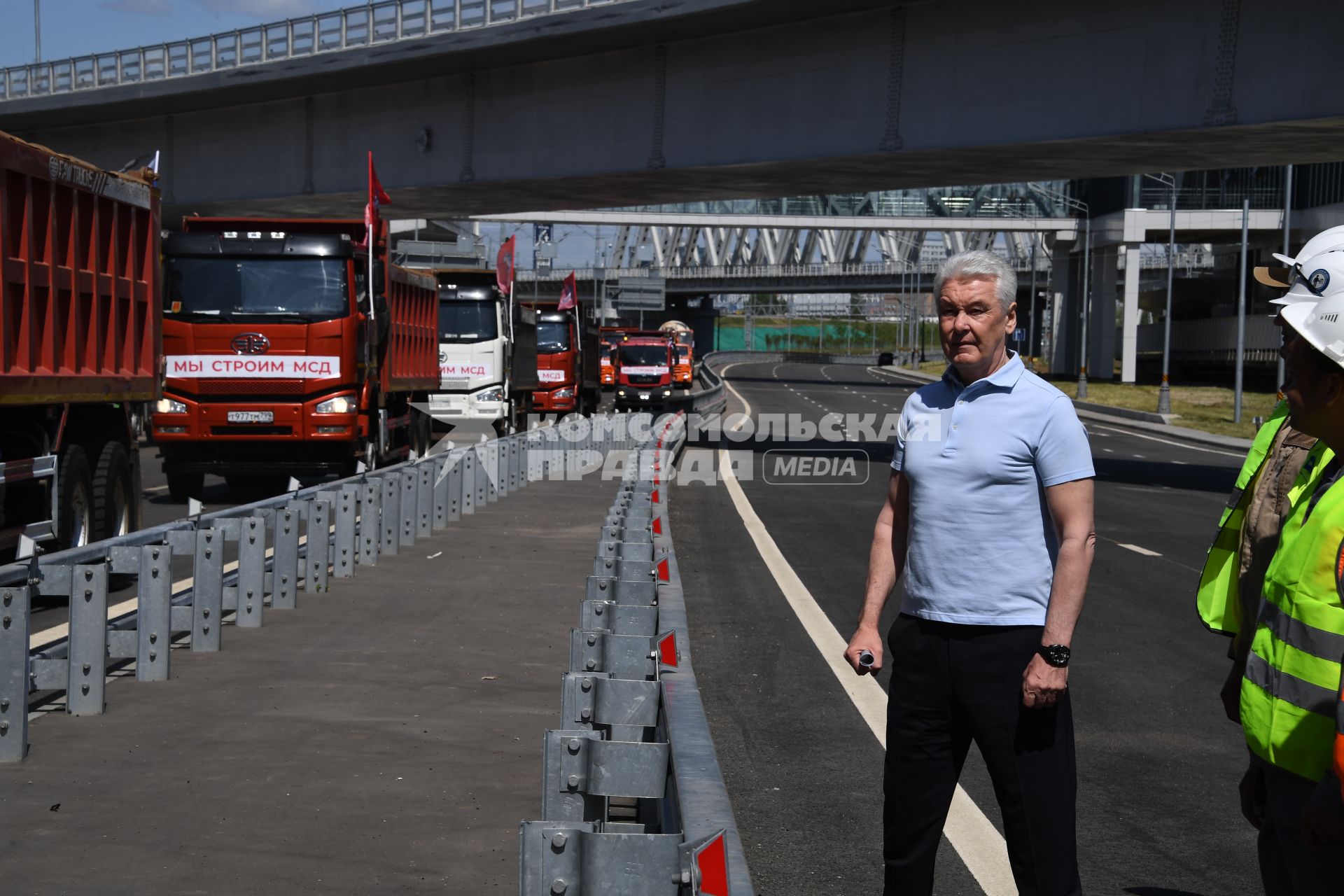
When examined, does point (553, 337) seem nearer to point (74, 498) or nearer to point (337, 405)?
point (337, 405)

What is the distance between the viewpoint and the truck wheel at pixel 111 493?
43.1 feet

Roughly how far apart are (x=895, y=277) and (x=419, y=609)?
124358 mm

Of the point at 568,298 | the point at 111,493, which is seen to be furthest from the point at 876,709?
the point at 568,298

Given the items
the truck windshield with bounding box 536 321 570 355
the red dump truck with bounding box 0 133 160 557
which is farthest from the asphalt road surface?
the truck windshield with bounding box 536 321 570 355

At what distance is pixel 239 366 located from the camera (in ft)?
63.9

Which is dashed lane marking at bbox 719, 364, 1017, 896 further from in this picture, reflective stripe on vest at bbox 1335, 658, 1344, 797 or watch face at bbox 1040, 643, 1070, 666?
reflective stripe on vest at bbox 1335, 658, 1344, 797

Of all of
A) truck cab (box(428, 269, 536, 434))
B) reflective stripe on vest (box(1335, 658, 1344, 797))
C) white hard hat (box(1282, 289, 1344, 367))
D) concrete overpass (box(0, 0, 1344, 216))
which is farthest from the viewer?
truck cab (box(428, 269, 536, 434))

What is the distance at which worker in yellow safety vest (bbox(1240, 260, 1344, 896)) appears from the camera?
329 cm

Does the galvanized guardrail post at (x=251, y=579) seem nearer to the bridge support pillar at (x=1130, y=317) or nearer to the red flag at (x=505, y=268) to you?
the red flag at (x=505, y=268)

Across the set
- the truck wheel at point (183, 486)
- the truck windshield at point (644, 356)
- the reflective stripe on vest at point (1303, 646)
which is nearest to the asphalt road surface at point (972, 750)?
the reflective stripe on vest at point (1303, 646)

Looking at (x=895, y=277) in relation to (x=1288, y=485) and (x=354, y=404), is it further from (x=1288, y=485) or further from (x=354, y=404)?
(x=1288, y=485)

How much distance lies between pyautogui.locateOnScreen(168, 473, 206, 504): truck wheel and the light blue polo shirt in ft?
56.3

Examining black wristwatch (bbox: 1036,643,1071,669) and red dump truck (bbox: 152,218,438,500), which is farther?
red dump truck (bbox: 152,218,438,500)

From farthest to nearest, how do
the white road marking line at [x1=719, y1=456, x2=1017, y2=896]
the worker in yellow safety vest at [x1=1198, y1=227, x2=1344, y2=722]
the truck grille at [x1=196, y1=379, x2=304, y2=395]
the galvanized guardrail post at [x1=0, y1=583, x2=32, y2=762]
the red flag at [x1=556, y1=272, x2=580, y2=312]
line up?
the red flag at [x1=556, y1=272, x2=580, y2=312]
the truck grille at [x1=196, y1=379, x2=304, y2=395]
the galvanized guardrail post at [x1=0, y1=583, x2=32, y2=762]
the white road marking line at [x1=719, y1=456, x2=1017, y2=896]
the worker in yellow safety vest at [x1=1198, y1=227, x2=1344, y2=722]
